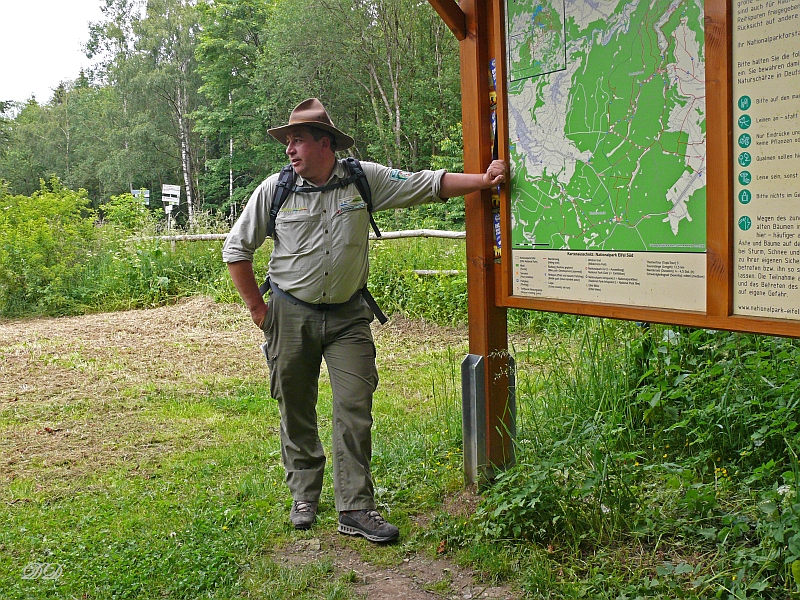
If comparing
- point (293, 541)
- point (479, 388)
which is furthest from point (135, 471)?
point (479, 388)

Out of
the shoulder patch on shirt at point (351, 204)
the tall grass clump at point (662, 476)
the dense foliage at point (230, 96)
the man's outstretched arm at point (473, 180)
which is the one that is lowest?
the tall grass clump at point (662, 476)

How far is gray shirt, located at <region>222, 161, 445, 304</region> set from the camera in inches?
159

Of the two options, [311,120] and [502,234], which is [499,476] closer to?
[502,234]

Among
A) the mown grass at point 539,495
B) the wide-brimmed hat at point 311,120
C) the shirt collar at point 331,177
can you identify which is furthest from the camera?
the shirt collar at point 331,177

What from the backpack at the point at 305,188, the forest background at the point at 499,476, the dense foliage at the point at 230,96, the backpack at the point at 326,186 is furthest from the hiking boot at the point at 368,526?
the dense foliage at the point at 230,96

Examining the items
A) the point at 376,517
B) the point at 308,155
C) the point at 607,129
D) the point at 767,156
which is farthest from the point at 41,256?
the point at 767,156

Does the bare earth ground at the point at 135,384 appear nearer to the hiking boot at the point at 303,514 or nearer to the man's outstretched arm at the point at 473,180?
the hiking boot at the point at 303,514

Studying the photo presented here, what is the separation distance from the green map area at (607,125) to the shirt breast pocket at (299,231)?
106 cm

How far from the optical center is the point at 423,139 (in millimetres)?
35781

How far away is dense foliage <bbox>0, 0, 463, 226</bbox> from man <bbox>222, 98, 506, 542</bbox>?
18247 millimetres

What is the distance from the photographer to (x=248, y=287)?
4.18 m

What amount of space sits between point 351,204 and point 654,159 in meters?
1.62

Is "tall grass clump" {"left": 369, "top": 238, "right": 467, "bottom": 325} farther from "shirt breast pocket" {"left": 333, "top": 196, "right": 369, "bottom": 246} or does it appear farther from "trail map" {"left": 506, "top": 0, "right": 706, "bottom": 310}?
"trail map" {"left": 506, "top": 0, "right": 706, "bottom": 310}

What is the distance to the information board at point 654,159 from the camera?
2715 millimetres
